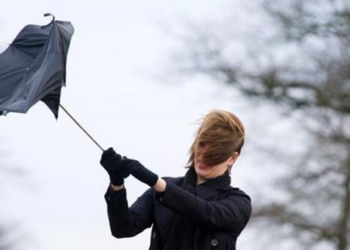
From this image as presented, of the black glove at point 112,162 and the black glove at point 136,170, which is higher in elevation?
the black glove at point 136,170

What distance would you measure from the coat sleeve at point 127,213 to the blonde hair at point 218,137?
31cm

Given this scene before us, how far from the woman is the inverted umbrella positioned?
49 cm

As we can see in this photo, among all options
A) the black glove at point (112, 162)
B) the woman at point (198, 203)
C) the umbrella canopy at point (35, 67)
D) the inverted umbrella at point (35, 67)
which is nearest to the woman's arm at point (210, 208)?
the woman at point (198, 203)

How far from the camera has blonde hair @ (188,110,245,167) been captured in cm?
745

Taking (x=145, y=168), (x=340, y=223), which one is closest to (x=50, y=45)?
(x=145, y=168)

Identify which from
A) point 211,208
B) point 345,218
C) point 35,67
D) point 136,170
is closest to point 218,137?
point 211,208

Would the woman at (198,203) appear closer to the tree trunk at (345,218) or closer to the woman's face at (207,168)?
the woman's face at (207,168)

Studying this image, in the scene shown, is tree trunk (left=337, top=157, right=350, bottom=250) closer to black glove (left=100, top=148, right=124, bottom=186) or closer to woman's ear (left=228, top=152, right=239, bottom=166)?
woman's ear (left=228, top=152, right=239, bottom=166)

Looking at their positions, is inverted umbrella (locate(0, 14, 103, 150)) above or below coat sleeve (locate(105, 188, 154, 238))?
above

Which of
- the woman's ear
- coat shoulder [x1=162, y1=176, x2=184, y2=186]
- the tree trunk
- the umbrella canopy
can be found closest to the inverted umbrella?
the umbrella canopy

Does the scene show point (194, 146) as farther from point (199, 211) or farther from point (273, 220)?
point (273, 220)

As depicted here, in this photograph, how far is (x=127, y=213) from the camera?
24.4ft

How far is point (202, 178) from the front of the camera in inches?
298

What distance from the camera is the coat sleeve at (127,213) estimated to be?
290 inches
